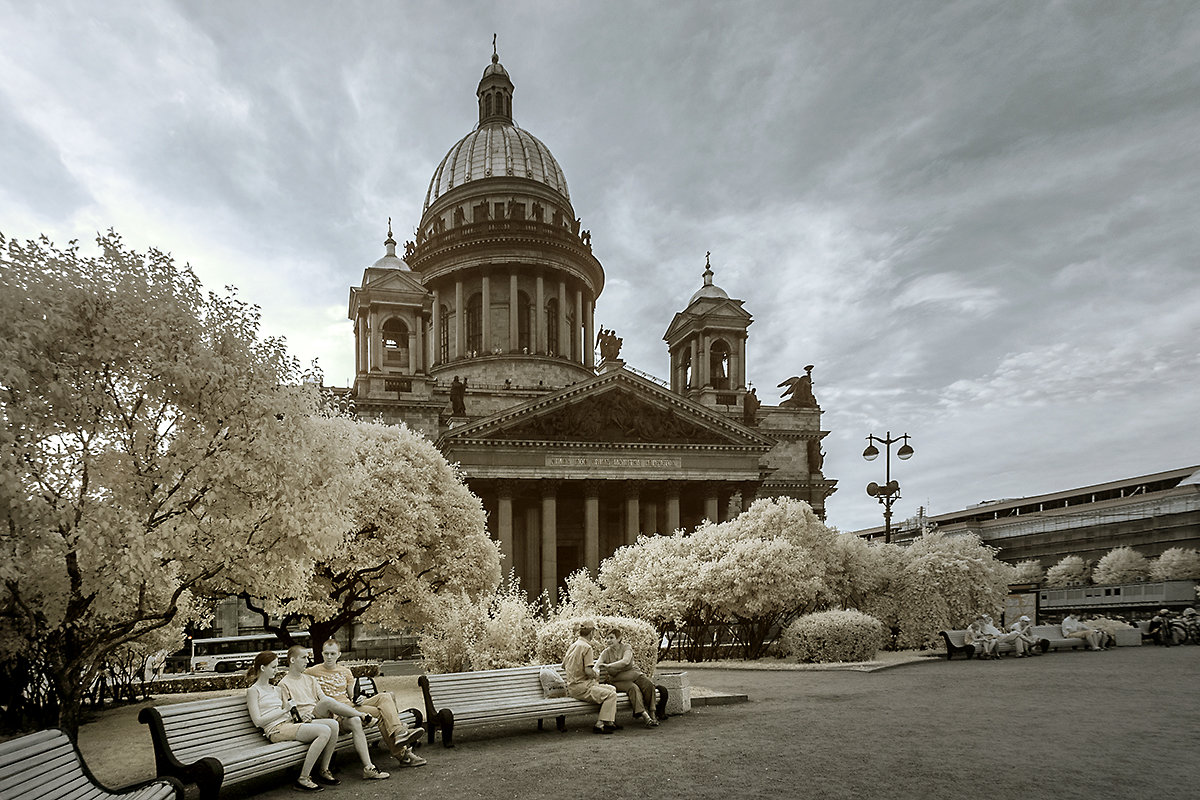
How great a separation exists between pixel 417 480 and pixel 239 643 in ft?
53.1

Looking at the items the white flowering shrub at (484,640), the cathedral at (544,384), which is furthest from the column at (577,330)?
the white flowering shrub at (484,640)

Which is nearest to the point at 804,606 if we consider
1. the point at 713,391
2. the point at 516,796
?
the point at 516,796

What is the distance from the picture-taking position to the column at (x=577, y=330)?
184ft

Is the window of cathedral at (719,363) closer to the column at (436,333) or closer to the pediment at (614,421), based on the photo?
the pediment at (614,421)

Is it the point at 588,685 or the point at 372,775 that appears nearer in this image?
the point at 372,775

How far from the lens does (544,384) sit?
50.6m

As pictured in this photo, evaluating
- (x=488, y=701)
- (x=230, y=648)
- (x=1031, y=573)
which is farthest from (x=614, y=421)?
(x=1031, y=573)

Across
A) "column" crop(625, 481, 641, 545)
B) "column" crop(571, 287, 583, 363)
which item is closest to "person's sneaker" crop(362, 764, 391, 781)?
"column" crop(625, 481, 641, 545)

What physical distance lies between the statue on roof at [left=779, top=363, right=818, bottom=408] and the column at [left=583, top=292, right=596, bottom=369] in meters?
14.2

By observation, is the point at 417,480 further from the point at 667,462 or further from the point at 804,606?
the point at 667,462

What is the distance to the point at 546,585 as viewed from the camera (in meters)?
38.1

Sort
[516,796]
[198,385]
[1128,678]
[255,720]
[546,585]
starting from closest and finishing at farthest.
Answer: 1. [516,796]
2. [255,720]
3. [198,385]
4. [1128,678]
5. [546,585]

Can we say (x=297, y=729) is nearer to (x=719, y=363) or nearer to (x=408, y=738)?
(x=408, y=738)

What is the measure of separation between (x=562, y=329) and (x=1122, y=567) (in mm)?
44616
